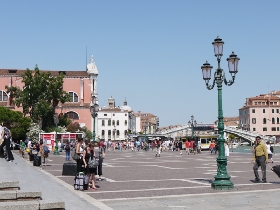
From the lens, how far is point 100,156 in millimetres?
16625

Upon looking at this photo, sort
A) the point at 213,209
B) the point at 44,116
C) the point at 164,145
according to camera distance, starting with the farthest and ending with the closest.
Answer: the point at 44,116 < the point at 164,145 < the point at 213,209

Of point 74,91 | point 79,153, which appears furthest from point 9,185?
point 74,91

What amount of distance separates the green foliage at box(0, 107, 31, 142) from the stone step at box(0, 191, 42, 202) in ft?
175

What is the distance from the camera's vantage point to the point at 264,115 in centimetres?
12762

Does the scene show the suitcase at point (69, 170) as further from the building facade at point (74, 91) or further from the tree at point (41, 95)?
the building facade at point (74, 91)

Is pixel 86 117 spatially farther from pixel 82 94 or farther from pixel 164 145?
pixel 164 145

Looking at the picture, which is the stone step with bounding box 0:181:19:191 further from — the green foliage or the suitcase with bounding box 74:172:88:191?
the green foliage

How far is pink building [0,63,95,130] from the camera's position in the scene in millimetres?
74688

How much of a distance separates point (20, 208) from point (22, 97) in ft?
191

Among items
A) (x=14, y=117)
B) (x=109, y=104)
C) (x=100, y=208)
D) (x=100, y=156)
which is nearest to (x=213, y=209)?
(x=100, y=208)

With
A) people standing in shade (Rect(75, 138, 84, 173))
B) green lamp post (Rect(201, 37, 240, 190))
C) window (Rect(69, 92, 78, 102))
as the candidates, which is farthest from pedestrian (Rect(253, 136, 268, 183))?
window (Rect(69, 92, 78, 102))

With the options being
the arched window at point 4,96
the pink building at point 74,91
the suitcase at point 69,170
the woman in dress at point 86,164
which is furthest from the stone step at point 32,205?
the arched window at point 4,96

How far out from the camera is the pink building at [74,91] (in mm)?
74688

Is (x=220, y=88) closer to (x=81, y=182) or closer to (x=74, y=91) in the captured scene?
(x=81, y=182)
